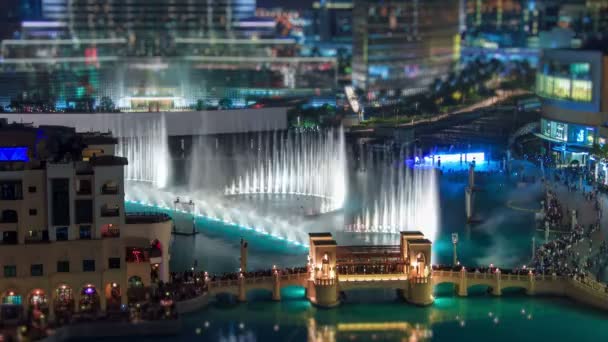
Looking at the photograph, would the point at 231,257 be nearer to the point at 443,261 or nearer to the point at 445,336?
the point at 443,261

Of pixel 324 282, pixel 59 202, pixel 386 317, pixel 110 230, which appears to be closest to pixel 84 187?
pixel 59 202

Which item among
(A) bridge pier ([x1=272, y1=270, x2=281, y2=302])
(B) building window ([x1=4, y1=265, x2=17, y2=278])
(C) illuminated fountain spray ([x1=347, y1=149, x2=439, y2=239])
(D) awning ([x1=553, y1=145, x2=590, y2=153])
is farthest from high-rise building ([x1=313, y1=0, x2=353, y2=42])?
(B) building window ([x1=4, y1=265, x2=17, y2=278])

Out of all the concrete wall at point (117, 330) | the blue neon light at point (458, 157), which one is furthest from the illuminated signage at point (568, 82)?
the concrete wall at point (117, 330)

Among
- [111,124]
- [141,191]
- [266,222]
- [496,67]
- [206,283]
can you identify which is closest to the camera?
[206,283]

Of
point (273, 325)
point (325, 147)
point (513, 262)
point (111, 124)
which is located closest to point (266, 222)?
point (513, 262)

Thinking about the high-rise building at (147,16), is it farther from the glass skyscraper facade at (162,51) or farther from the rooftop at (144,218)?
the rooftop at (144,218)

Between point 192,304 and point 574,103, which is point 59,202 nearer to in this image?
point 192,304
